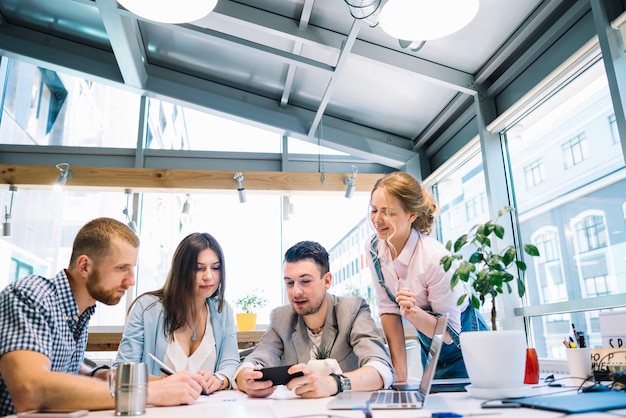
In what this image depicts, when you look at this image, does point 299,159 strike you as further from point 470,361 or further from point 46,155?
point 470,361

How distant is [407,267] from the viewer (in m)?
1.85

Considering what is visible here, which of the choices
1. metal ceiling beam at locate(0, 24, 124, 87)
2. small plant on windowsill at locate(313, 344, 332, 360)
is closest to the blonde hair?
small plant on windowsill at locate(313, 344, 332, 360)

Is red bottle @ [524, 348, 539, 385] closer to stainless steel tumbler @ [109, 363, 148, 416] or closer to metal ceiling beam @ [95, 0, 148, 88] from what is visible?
stainless steel tumbler @ [109, 363, 148, 416]

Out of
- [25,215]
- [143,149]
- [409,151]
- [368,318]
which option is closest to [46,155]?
[25,215]

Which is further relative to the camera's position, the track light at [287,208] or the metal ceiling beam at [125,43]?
the track light at [287,208]

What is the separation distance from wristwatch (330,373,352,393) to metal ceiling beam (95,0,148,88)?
273cm

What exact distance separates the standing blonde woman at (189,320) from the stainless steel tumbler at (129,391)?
0.82 meters

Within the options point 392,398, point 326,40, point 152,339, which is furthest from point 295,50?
point 392,398

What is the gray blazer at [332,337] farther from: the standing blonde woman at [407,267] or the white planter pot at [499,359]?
the white planter pot at [499,359]

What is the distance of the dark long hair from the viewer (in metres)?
1.98

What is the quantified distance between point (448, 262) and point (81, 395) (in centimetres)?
97

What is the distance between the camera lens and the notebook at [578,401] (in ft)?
2.78

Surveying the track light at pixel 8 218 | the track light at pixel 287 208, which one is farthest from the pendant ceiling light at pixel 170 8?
the track light at pixel 8 218

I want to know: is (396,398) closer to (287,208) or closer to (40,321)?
(40,321)
